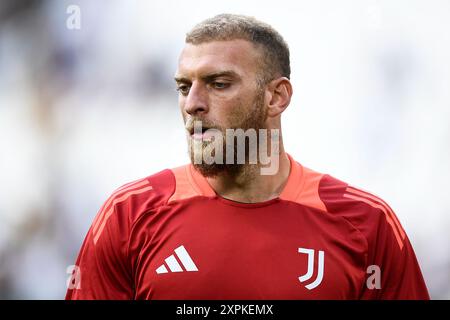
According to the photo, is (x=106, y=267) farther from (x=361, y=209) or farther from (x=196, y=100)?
(x=361, y=209)

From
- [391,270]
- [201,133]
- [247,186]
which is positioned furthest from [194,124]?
[391,270]

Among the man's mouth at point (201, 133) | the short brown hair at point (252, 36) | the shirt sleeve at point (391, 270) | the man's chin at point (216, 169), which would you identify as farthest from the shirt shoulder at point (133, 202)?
the shirt sleeve at point (391, 270)

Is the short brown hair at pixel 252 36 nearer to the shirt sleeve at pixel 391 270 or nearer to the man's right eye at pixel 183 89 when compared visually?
the man's right eye at pixel 183 89

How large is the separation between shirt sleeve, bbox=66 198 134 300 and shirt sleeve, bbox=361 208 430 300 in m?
0.85

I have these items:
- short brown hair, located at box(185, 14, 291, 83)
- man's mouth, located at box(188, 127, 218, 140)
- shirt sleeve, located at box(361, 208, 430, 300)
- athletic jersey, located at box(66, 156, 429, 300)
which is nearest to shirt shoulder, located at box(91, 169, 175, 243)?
athletic jersey, located at box(66, 156, 429, 300)

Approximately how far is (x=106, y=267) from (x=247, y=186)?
1.89ft

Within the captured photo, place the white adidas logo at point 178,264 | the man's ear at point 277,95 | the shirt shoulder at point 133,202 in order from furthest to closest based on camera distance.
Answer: the man's ear at point 277,95 → the shirt shoulder at point 133,202 → the white adidas logo at point 178,264

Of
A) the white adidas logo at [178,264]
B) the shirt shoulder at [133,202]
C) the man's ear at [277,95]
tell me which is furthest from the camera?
the man's ear at [277,95]

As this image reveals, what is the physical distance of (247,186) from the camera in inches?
102

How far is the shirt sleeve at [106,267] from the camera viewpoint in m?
2.46

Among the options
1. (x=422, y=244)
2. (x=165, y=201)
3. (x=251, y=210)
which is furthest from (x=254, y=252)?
(x=422, y=244)

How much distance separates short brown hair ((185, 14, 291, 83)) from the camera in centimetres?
253

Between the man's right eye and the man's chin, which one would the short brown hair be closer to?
the man's right eye
